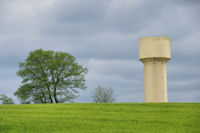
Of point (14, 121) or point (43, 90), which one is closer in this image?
point (14, 121)

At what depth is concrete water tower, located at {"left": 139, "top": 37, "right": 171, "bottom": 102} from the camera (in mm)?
33281

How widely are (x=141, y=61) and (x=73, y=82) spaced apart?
1481 cm

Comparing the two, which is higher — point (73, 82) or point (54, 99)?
point (73, 82)

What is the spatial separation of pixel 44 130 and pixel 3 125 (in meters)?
2.36

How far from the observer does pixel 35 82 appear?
A: 45.3m

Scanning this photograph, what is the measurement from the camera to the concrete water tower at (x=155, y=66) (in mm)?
33281

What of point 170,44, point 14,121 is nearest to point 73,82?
point 170,44

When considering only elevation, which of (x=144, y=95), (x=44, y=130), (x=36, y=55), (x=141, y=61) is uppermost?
(x=36, y=55)

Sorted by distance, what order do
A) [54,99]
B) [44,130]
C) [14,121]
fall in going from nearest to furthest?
[44,130] < [14,121] < [54,99]

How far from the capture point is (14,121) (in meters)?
13.5

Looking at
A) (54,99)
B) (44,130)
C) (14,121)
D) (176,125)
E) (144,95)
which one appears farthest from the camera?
(54,99)

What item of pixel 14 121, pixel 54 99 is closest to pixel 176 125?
pixel 14 121

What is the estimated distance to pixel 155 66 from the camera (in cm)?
3347

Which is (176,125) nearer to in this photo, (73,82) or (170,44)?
(170,44)
